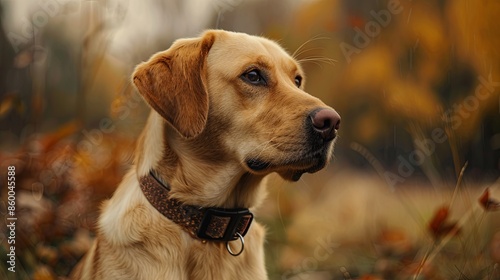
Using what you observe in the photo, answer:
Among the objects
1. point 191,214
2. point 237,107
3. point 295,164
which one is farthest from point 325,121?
point 191,214

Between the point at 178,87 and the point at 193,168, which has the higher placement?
the point at 178,87

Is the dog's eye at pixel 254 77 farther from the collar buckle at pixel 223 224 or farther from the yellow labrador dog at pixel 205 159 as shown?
the collar buckle at pixel 223 224

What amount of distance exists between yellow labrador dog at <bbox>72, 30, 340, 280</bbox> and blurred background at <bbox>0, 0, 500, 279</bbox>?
37.0 inches

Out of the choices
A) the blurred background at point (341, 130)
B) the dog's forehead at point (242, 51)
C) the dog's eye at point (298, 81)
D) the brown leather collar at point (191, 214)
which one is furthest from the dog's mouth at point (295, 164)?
the blurred background at point (341, 130)

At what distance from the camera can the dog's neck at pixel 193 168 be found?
8.54ft

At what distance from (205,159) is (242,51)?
55 centimetres

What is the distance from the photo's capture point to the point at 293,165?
254 centimetres

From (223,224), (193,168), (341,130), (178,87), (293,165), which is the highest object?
(178,87)

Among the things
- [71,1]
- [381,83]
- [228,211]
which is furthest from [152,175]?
[381,83]

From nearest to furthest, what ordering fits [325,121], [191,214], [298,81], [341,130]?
[325,121], [191,214], [298,81], [341,130]

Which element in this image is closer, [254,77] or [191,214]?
[191,214]

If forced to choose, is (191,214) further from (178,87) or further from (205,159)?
(178,87)

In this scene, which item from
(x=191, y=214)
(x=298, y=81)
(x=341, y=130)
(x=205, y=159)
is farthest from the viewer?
(x=341, y=130)

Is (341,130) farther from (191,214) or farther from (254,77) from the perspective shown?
(191,214)
